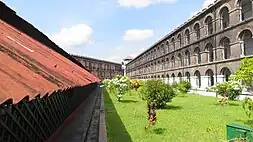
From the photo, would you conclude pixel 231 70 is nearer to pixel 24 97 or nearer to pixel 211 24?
pixel 211 24

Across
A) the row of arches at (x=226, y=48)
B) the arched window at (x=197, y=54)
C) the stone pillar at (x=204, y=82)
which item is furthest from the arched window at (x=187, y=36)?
the stone pillar at (x=204, y=82)

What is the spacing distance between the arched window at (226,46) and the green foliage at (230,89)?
641 cm

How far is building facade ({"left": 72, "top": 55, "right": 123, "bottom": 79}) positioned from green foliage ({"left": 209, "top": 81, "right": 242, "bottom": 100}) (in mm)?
57277

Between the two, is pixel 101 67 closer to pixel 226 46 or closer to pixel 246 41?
pixel 226 46

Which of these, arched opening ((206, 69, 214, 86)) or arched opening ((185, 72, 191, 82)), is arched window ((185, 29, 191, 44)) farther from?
arched opening ((206, 69, 214, 86))

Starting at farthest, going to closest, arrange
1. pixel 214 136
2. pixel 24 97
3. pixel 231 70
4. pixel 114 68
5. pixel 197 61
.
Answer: pixel 114 68 < pixel 197 61 < pixel 231 70 < pixel 214 136 < pixel 24 97

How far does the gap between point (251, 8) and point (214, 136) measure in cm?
1889

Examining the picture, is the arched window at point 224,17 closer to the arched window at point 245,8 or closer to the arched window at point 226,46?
the arched window at point 226,46

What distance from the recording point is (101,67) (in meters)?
92.6

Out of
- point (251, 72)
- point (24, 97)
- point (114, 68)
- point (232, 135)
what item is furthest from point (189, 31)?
point (114, 68)

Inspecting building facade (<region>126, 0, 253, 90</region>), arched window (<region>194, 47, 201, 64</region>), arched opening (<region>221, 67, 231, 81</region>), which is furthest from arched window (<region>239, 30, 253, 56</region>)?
arched window (<region>194, 47, 201, 64</region>)

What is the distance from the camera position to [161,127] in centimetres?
1085

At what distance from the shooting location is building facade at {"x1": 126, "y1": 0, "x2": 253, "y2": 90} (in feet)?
79.4

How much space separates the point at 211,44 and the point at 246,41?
4999 millimetres
